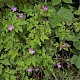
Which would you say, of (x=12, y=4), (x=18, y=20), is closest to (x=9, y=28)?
(x=18, y=20)

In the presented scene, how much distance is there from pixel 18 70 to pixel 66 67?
24.2 inches

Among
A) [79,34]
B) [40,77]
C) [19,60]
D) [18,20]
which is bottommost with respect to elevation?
[40,77]

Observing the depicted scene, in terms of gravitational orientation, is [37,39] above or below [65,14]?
below

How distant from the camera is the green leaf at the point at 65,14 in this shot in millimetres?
2819

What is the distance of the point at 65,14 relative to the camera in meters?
2.86

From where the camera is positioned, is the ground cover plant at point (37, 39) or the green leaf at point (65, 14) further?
the green leaf at point (65, 14)

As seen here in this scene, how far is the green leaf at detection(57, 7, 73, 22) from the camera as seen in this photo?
2819 mm

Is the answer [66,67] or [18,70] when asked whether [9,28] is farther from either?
[66,67]

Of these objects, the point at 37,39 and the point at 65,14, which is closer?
the point at 37,39

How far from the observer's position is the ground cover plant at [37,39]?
2.68 metres

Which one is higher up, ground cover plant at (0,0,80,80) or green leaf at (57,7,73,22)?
green leaf at (57,7,73,22)

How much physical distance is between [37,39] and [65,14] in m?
0.46

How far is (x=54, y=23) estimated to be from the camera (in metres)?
2.78

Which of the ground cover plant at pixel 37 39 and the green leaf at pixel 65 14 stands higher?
the green leaf at pixel 65 14
